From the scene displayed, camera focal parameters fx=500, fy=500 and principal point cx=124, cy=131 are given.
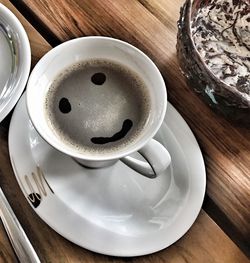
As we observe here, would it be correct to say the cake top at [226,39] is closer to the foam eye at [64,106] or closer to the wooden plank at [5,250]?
the foam eye at [64,106]

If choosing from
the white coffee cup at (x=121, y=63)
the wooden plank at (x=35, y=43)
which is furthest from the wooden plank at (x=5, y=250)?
the wooden plank at (x=35, y=43)

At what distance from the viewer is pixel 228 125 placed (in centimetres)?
68

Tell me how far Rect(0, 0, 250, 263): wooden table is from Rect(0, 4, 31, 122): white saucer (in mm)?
21

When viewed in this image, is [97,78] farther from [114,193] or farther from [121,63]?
[114,193]

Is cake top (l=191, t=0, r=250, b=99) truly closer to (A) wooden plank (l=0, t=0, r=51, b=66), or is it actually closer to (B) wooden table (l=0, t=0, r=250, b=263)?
(B) wooden table (l=0, t=0, r=250, b=263)

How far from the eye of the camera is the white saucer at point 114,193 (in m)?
0.60

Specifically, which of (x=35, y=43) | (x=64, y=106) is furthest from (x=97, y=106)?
(x=35, y=43)

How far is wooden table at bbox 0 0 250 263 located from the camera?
61 centimetres

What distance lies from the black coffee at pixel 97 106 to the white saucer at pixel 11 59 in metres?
0.06

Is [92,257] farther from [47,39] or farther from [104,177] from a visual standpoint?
[47,39]

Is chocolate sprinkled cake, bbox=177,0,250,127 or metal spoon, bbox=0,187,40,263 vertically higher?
chocolate sprinkled cake, bbox=177,0,250,127

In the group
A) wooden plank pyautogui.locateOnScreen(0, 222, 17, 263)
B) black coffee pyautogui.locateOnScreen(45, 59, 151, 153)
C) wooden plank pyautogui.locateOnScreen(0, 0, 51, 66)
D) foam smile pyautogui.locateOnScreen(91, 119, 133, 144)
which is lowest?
wooden plank pyautogui.locateOnScreen(0, 222, 17, 263)

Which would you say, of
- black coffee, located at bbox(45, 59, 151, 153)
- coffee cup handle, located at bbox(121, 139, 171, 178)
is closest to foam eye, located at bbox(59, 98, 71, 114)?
black coffee, located at bbox(45, 59, 151, 153)

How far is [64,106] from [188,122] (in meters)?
0.17
